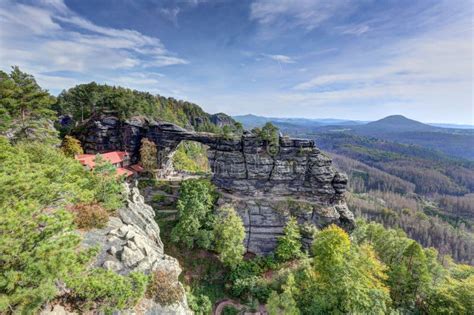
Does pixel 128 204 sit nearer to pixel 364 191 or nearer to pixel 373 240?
pixel 373 240

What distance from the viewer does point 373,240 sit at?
42906 millimetres

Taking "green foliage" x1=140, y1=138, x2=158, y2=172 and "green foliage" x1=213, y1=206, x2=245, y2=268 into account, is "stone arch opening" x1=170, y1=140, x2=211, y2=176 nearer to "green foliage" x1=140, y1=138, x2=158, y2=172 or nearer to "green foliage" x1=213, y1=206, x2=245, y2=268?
"green foliage" x1=140, y1=138, x2=158, y2=172

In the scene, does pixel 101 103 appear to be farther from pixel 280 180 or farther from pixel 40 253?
pixel 40 253

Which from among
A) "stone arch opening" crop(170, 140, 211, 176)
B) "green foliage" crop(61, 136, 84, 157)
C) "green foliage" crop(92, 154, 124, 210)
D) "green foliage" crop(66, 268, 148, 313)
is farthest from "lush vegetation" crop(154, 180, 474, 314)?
"stone arch opening" crop(170, 140, 211, 176)

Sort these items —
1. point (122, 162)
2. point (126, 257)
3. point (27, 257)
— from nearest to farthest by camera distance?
point (27, 257) → point (126, 257) → point (122, 162)

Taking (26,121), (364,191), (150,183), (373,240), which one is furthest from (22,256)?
(364,191)

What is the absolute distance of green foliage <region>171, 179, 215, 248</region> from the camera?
29.9 meters

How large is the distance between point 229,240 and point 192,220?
5.58 m

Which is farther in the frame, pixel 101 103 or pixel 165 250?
pixel 101 103

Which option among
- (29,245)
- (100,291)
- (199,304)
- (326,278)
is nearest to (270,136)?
(326,278)

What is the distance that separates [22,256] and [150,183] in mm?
32911

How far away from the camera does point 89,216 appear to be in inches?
634

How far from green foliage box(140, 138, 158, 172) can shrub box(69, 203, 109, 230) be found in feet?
84.7

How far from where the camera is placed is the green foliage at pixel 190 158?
60531 millimetres
